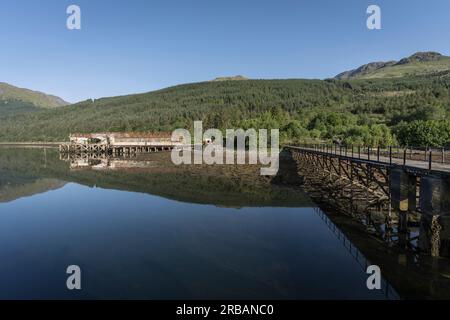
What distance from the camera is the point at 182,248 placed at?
15.0 meters

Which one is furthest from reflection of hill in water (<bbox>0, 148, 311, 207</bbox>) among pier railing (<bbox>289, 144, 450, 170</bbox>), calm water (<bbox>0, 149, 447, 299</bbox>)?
pier railing (<bbox>289, 144, 450, 170</bbox>)

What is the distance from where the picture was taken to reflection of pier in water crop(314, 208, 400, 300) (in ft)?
33.8

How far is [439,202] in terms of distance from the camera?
11.8 m

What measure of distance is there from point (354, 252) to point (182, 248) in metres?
6.90

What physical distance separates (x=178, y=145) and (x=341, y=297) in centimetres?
9335

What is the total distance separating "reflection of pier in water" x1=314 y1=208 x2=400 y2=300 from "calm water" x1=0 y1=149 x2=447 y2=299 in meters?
0.04

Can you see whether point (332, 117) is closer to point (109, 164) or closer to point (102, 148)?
point (102, 148)

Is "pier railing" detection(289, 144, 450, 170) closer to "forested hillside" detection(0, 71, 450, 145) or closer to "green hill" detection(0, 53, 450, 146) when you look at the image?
"forested hillside" detection(0, 71, 450, 145)

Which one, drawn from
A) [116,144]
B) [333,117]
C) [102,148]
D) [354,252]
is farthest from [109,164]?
[333,117]

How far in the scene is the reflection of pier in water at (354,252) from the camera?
33.8ft

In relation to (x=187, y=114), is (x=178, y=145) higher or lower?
lower
